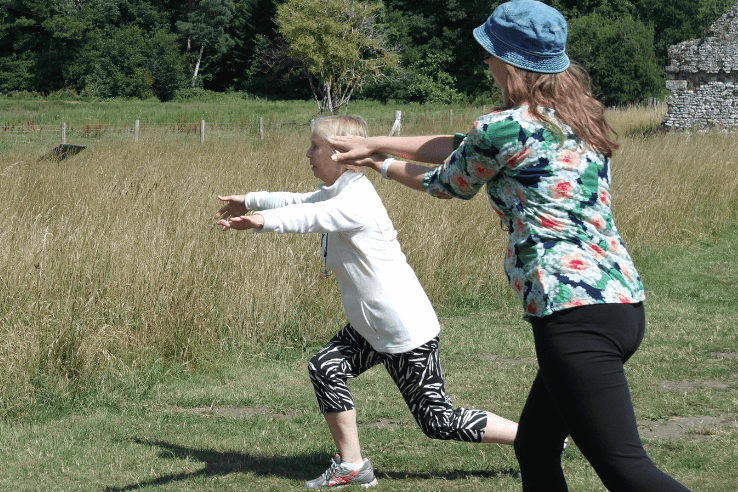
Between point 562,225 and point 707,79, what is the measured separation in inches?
954

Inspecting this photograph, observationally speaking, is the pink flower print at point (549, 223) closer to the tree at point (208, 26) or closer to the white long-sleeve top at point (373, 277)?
the white long-sleeve top at point (373, 277)

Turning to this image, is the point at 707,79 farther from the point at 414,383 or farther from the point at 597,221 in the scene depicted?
the point at 597,221

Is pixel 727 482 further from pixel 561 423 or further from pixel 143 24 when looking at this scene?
pixel 143 24

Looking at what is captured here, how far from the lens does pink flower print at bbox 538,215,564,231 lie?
2.34 meters

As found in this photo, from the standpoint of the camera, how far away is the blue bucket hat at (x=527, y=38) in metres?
2.46

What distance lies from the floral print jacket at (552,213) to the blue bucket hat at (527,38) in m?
0.16

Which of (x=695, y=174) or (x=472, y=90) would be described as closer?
(x=695, y=174)

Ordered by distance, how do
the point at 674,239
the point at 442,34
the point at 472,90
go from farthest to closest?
the point at 442,34 < the point at 472,90 < the point at 674,239

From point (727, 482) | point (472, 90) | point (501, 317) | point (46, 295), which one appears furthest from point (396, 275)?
point (472, 90)

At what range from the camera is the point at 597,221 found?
93.5 inches

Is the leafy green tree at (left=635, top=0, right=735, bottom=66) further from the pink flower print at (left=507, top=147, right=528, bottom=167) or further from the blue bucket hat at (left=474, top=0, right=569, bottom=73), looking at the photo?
the pink flower print at (left=507, top=147, right=528, bottom=167)

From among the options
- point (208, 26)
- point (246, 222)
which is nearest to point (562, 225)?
point (246, 222)

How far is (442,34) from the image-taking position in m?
68.8

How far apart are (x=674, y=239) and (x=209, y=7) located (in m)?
65.5
